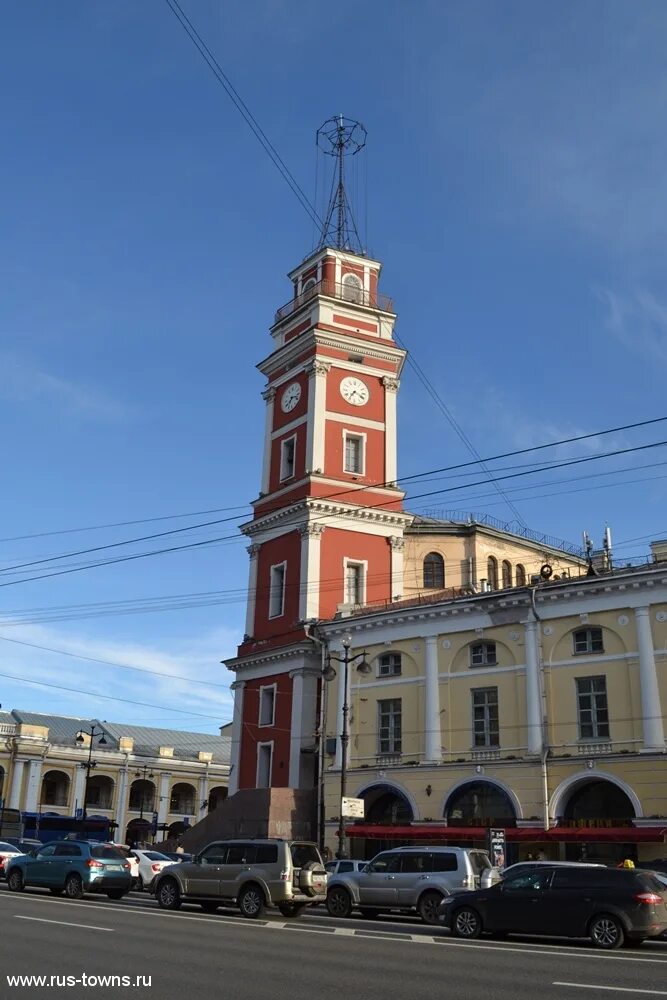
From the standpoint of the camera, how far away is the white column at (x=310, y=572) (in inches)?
1868

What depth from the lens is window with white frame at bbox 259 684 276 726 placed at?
4788 cm

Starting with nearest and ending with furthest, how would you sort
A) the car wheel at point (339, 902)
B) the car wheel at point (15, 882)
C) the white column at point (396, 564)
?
the car wheel at point (339, 902), the car wheel at point (15, 882), the white column at point (396, 564)

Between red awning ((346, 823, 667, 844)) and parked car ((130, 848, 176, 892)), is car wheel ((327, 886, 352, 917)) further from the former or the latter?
red awning ((346, 823, 667, 844))

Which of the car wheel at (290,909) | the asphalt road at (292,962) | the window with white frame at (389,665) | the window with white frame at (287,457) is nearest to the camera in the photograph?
the asphalt road at (292,962)

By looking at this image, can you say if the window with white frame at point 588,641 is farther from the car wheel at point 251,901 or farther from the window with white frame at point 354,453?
the car wheel at point 251,901

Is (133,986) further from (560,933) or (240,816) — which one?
(240,816)

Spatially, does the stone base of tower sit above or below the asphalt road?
above

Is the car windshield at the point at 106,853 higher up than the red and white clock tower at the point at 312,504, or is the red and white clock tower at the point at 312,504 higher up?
the red and white clock tower at the point at 312,504

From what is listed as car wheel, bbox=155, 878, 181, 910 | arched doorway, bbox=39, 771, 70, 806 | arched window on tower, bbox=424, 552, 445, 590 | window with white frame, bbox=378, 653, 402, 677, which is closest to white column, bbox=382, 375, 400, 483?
arched window on tower, bbox=424, 552, 445, 590

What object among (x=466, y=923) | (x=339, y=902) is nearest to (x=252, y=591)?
(x=339, y=902)

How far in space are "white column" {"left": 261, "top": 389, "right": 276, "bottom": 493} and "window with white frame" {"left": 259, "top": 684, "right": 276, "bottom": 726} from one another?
10.9m

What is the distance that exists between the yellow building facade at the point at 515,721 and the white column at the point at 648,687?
4 cm

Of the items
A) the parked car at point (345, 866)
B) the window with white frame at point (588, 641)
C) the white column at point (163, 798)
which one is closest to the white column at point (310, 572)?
the window with white frame at point (588, 641)

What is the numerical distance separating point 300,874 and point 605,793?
16753 millimetres
